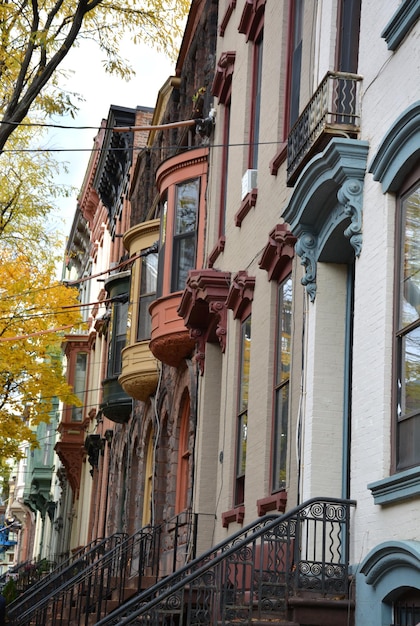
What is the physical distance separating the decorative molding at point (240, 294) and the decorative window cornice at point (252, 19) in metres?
3.80

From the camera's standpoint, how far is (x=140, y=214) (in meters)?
30.2

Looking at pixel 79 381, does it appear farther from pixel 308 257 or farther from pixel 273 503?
pixel 308 257

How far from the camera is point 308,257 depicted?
1136 cm

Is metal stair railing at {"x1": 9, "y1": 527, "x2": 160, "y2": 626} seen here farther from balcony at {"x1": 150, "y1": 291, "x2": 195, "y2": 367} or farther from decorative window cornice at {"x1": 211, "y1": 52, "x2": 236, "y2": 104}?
decorative window cornice at {"x1": 211, "y1": 52, "x2": 236, "y2": 104}

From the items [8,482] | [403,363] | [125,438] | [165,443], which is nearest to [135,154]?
[125,438]

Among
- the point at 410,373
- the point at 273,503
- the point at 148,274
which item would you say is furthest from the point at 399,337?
the point at 148,274

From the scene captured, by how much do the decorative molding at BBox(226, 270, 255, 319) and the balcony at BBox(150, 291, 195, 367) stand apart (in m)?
3.67

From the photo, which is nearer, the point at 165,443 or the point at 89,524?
the point at 165,443

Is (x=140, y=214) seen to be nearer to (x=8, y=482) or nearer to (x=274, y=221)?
(x=274, y=221)

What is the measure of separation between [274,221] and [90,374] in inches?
1068

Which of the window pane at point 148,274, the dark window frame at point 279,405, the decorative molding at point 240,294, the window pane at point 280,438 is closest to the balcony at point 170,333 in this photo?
the decorative molding at point 240,294

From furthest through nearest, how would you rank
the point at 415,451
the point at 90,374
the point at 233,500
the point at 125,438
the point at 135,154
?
the point at 90,374 < the point at 135,154 < the point at 125,438 < the point at 233,500 < the point at 415,451

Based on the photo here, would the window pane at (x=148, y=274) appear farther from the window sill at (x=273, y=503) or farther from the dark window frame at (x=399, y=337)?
the dark window frame at (x=399, y=337)

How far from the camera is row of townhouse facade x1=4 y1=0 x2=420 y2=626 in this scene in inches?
354
